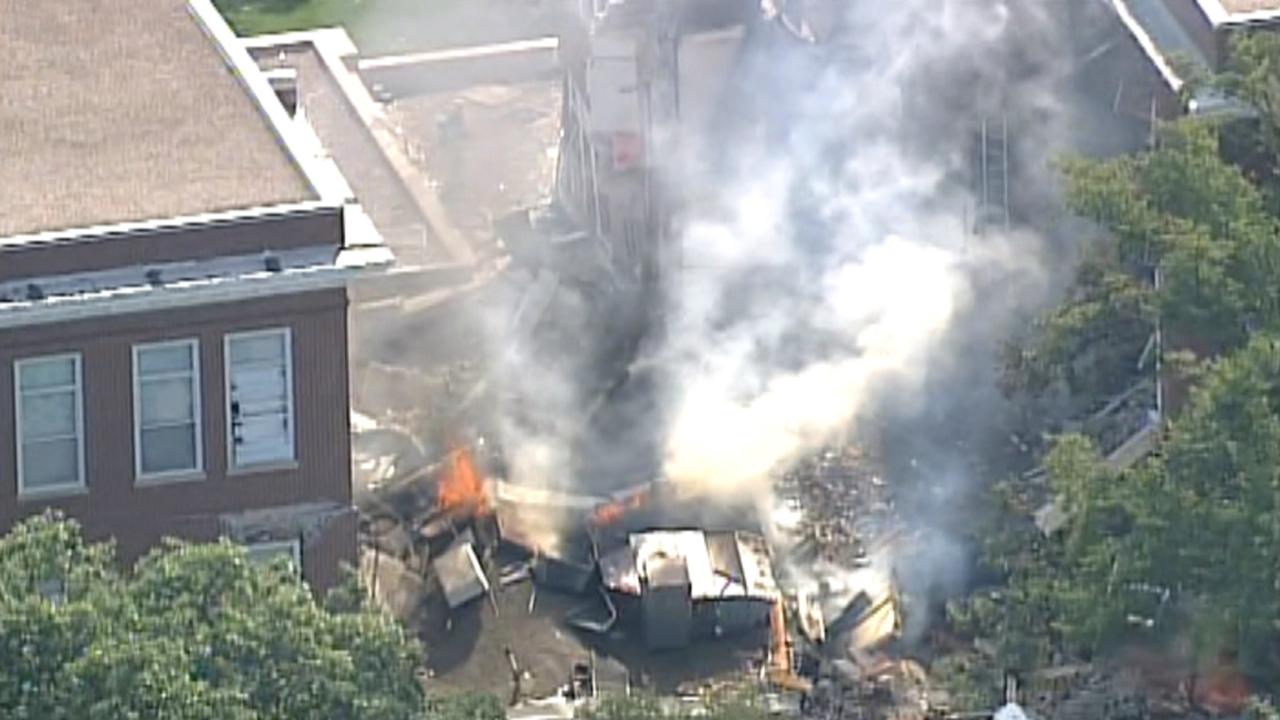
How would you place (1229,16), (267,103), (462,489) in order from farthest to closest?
(462,489), (1229,16), (267,103)

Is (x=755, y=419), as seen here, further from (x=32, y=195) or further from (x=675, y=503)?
(x=32, y=195)

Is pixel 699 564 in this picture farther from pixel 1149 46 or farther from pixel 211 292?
pixel 1149 46

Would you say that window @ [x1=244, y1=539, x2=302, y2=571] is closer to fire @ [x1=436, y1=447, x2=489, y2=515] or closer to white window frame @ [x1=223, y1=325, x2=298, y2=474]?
white window frame @ [x1=223, y1=325, x2=298, y2=474]

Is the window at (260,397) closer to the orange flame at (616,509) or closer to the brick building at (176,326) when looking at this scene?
the brick building at (176,326)

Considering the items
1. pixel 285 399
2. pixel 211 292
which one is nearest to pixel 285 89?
pixel 285 399

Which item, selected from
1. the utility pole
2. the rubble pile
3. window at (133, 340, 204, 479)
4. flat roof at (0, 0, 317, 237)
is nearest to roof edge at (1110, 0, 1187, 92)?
the utility pole
